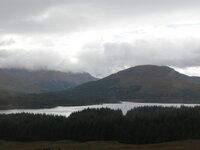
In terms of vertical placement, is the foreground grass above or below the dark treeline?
below

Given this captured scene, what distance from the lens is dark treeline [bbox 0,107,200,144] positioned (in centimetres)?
12394

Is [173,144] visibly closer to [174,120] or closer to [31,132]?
[174,120]

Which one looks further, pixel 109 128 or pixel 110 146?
pixel 109 128

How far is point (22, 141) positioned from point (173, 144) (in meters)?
56.6

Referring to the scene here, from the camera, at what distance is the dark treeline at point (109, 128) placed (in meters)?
124

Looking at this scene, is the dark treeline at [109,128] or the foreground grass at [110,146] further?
the dark treeline at [109,128]

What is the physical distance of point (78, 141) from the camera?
129 metres

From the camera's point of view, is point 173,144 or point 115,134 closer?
point 173,144

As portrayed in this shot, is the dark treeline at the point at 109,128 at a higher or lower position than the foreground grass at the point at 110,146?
higher

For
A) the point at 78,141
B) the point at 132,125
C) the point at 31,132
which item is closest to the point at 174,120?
the point at 132,125

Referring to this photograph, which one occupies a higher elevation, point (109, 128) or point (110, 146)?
point (109, 128)

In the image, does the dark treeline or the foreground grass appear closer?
the foreground grass

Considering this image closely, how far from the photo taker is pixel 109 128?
13050cm

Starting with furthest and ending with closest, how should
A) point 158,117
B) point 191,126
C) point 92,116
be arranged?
point 92,116 < point 158,117 < point 191,126
